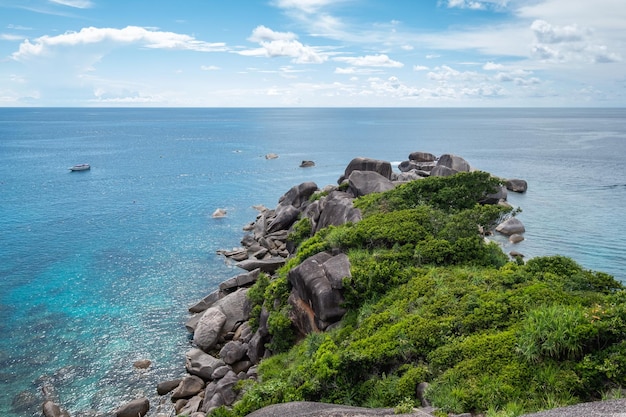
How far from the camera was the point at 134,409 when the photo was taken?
2620cm

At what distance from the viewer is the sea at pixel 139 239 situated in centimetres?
3080

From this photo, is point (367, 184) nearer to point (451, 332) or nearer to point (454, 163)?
point (451, 332)

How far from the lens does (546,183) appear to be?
3155 inches

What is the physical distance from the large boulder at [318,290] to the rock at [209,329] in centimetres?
863

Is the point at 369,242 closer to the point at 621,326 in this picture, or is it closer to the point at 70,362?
the point at 621,326

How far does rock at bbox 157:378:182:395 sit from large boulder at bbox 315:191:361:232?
16.2 meters

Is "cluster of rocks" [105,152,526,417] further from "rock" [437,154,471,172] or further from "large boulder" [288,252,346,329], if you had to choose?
"rock" [437,154,471,172]

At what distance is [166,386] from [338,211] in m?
18.3

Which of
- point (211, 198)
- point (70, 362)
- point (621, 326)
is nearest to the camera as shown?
point (621, 326)

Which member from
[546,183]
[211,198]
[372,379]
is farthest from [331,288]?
[546,183]


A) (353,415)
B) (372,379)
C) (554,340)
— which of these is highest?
(554,340)

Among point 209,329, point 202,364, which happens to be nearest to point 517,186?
point 209,329

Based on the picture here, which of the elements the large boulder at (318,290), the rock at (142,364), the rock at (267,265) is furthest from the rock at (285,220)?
the large boulder at (318,290)

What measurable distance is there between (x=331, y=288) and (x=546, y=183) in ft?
226
